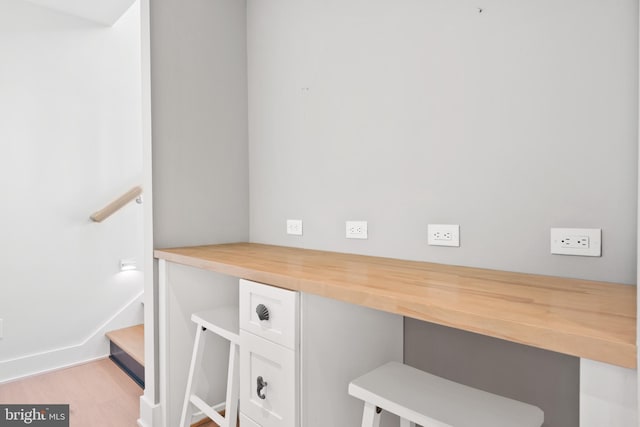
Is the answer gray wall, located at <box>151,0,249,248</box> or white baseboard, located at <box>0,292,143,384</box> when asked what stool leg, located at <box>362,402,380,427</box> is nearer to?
gray wall, located at <box>151,0,249,248</box>

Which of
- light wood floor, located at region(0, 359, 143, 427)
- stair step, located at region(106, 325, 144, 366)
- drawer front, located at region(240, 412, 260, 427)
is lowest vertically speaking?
light wood floor, located at region(0, 359, 143, 427)

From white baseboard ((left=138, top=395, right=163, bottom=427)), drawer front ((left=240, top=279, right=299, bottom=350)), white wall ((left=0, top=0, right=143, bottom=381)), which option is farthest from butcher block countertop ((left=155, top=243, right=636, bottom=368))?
white wall ((left=0, top=0, right=143, bottom=381))

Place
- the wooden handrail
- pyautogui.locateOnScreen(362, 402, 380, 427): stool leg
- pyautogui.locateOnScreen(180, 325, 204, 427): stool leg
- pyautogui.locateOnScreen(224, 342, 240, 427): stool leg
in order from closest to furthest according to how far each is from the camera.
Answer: pyautogui.locateOnScreen(362, 402, 380, 427): stool leg
pyautogui.locateOnScreen(224, 342, 240, 427): stool leg
pyautogui.locateOnScreen(180, 325, 204, 427): stool leg
the wooden handrail

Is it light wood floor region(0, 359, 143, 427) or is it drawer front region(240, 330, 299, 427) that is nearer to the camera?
drawer front region(240, 330, 299, 427)

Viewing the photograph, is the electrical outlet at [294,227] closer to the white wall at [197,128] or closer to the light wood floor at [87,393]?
the white wall at [197,128]

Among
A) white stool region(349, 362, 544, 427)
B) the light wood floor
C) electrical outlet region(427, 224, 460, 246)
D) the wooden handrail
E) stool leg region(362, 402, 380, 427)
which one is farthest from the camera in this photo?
the wooden handrail

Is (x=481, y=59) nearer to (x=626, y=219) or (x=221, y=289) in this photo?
(x=626, y=219)

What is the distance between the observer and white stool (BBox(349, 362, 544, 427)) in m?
0.95

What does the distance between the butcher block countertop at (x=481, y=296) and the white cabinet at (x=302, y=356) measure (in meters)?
0.09

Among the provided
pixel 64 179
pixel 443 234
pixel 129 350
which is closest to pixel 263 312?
pixel 443 234

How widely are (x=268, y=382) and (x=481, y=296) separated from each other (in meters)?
0.74

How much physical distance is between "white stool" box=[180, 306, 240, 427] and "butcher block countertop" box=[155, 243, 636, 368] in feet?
0.91

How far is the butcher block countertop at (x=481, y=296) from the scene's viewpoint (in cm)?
67

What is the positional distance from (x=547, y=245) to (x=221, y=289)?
4.93ft
